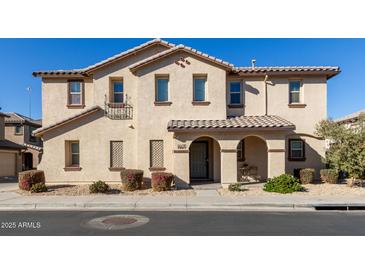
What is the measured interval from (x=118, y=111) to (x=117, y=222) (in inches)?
340

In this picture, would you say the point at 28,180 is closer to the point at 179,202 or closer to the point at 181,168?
the point at 181,168

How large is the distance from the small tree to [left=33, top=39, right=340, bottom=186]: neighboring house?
209 centimetres

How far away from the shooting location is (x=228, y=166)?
44.3 ft

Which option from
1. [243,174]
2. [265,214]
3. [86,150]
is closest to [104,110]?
[86,150]

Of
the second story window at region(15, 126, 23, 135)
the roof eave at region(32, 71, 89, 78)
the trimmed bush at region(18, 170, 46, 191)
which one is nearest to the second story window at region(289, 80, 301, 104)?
the roof eave at region(32, 71, 89, 78)

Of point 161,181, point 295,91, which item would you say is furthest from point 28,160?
point 295,91

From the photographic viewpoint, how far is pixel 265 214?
28.7ft

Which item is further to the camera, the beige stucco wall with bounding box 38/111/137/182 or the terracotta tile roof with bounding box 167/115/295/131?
the beige stucco wall with bounding box 38/111/137/182

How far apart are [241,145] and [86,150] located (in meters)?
9.55

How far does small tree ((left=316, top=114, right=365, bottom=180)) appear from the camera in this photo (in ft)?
41.7

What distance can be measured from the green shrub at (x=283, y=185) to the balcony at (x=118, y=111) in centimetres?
883

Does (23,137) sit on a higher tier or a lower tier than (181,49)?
lower

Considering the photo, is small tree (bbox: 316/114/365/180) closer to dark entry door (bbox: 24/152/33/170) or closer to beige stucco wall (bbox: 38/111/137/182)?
beige stucco wall (bbox: 38/111/137/182)

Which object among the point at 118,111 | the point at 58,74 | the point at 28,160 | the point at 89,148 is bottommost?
the point at 28,160
